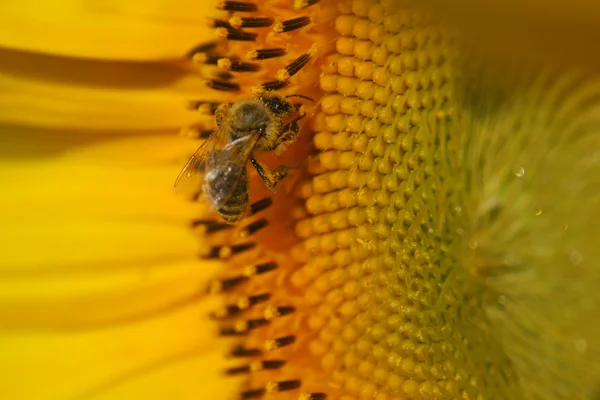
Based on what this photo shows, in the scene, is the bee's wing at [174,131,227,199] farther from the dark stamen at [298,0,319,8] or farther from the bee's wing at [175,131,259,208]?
the dark stamen at [298,0,319,8]

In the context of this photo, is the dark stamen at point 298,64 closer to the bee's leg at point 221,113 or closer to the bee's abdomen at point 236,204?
the bee's leg at point 221,113

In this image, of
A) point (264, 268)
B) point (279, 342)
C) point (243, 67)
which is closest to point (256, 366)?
point (279, 342)

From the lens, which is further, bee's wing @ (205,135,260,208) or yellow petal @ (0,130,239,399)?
yellow petal @ (0,130,239,399)

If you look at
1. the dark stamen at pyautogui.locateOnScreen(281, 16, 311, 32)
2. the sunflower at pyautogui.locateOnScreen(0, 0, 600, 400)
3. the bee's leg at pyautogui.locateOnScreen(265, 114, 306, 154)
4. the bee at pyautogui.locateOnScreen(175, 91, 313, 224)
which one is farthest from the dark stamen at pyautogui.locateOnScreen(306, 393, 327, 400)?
the dark stamen at pyautogui.locateOnScreen(281, 16, 311, 32)

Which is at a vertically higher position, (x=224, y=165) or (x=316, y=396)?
(x=224, y=165)

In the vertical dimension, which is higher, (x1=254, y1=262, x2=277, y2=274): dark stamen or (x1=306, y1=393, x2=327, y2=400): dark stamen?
(x1=254, y1=262, x2=277, y2=274): dark stamen

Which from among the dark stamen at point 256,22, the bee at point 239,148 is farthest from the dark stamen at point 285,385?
the dark stamen at point 256,22

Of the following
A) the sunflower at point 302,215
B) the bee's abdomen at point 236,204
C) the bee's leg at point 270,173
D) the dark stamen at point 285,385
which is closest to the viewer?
the sunflower at point 302,215

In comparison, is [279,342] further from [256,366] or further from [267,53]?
[267,53]
